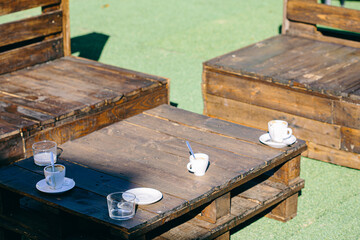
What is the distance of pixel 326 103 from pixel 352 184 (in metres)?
0.73

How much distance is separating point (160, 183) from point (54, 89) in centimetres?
198

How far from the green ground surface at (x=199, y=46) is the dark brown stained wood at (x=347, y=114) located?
42cm

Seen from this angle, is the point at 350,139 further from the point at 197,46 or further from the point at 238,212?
the point at 197,46

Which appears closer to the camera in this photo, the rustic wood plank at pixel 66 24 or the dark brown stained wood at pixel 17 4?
the dark brown stained wood at pixel 17 4

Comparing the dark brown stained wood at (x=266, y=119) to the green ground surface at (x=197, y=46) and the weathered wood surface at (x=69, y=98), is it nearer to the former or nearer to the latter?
the green ground surface at (x=197, y=46)

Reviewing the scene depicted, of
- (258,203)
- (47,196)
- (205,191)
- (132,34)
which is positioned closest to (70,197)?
(47,196)

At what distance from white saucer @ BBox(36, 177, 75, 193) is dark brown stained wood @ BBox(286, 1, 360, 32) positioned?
4.01 meters

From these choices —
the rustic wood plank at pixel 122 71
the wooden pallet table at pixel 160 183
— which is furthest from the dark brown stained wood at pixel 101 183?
the rustic wood plank at pixel 122 71

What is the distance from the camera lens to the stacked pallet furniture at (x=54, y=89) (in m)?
4.60

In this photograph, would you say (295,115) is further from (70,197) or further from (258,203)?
(70,197)

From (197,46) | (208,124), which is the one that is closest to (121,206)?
(208,124)

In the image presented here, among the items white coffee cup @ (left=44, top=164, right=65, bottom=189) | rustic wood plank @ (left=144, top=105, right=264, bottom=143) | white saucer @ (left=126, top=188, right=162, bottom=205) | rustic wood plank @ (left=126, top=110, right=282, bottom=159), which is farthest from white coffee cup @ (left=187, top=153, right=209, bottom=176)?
white coffee cup @ (left=44, top=164, right=65, bottom=189)

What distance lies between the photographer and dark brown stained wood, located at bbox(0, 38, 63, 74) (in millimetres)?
5773

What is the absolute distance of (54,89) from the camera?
5.36 m
